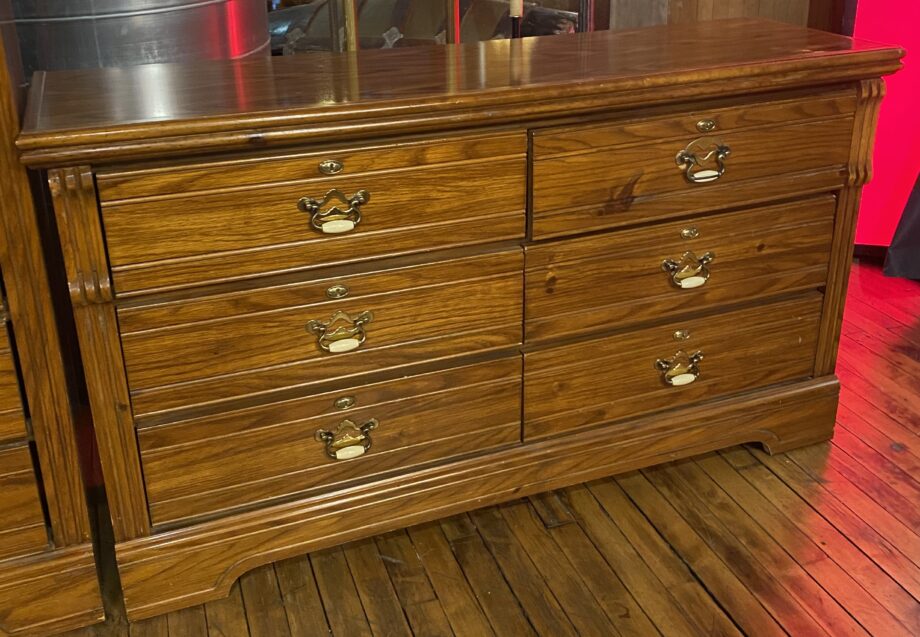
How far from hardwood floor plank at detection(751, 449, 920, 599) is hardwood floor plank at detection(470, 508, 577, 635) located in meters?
0.63

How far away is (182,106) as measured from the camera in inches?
63.2

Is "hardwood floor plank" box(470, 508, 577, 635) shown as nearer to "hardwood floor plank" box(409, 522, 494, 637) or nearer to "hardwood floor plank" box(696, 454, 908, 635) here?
"hardwood floor plank" box(409, 522, 494, 637)

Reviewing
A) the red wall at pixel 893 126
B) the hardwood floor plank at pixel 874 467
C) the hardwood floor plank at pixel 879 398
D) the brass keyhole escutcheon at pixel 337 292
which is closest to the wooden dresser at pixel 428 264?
the brass keyhole escutcheon at pixel 337 292

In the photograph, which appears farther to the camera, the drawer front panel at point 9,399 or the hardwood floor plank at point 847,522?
the hardwood floor plank at point 847,522

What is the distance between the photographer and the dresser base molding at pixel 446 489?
71.1 inches

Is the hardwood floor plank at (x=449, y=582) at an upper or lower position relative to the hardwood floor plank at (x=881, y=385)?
lower

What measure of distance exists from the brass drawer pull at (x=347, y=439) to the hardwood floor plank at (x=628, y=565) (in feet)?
1.67

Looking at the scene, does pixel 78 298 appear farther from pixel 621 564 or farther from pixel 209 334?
pixel 621 564

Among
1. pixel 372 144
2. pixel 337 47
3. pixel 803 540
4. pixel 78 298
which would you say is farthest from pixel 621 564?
pixel 337 47

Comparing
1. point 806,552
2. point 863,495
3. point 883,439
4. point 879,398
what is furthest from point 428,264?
point 879,398

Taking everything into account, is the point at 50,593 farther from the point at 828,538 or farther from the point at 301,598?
the point at 828,538

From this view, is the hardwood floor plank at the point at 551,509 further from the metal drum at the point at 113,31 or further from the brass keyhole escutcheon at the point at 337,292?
the metal drum at the point at 113,31

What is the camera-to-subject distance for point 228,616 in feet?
6.00

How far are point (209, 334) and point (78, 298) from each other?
22 cm
